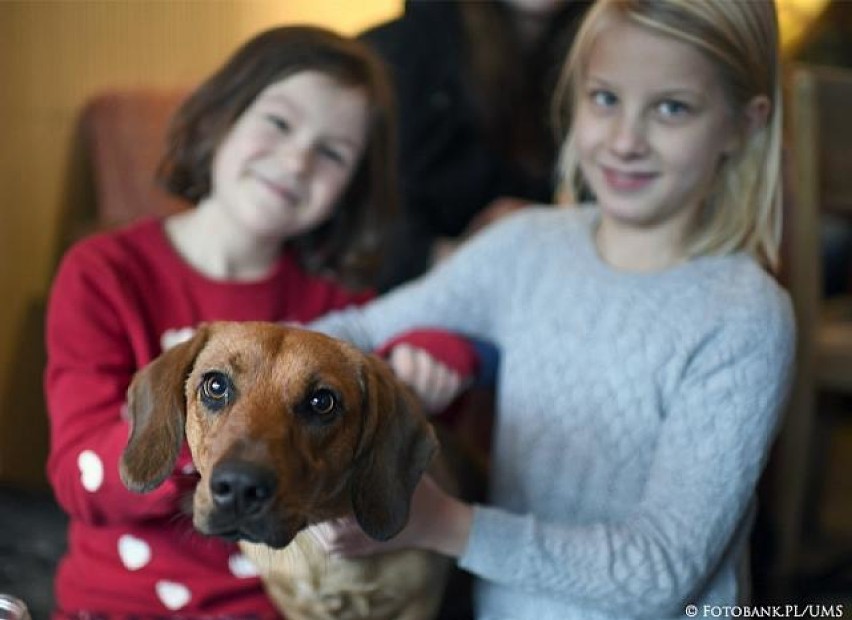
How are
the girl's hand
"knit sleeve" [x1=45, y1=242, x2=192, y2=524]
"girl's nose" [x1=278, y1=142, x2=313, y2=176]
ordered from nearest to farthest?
the girl's hand, "knit sleeve" [x1=45, y1=242, x2=192, y2=524], "girl's nose" [x1=278, y1=142, x2=313, y2=176]

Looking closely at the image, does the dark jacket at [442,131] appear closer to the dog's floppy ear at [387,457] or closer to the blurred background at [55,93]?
the blurred background at [55,93]

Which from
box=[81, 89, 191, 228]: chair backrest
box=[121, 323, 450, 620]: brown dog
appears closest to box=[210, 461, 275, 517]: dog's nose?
box=[121, 323, 450, 620]: brown dog

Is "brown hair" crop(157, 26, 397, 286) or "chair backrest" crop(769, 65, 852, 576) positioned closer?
"brown hair" crop(157, 26, 397, 286)

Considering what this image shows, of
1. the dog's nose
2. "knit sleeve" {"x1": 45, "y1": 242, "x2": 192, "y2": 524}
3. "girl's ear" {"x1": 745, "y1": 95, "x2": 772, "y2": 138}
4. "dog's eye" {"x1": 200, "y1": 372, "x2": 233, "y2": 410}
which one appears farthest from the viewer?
"girl's ear" {"x1": 745, "y1": 95, "x2": 772, "y2": 138}

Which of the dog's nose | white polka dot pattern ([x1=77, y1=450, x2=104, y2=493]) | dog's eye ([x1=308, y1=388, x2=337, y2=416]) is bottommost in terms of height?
white polka dot pattern ([x1=77, y1=450, x2=104, y2=493])

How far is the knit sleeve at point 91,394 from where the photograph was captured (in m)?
1.25

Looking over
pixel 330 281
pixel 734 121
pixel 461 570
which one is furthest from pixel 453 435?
pixel 734 121

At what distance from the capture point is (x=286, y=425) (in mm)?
983

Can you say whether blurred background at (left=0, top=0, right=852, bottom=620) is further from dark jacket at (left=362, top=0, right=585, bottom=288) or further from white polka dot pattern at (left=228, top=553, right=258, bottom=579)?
white polka dot pattern at (left=228, top=553, right=258, bottom=579)

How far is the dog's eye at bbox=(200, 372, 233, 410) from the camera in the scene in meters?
1.03

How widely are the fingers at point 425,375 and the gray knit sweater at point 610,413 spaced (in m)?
0.09

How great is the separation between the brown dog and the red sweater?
0.20 meters

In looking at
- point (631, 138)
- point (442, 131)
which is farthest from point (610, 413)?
point (442, 131)

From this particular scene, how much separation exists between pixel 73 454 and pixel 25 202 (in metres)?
1.37
